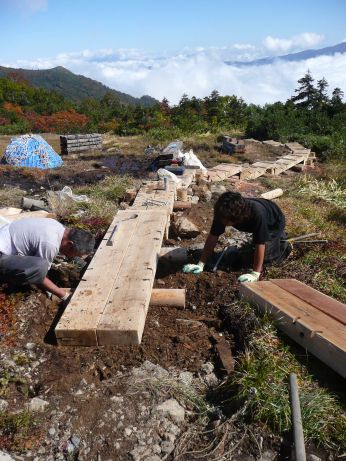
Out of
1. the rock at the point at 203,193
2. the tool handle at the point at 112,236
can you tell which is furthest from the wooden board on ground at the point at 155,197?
the tool handle at the point at 112,236

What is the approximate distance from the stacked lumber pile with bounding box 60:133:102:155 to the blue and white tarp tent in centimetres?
186

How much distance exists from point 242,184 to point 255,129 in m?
8.44

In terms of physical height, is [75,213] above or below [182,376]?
above

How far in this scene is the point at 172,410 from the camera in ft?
8.33

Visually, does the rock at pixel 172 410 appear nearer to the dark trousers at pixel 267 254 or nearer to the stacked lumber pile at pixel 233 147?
the dark trousers at pixel 267 254

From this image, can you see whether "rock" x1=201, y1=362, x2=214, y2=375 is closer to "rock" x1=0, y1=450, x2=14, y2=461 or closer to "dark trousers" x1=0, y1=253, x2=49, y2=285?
"rock" x1=0, y1=450, x2=14, y2=461

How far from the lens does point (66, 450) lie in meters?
2.25

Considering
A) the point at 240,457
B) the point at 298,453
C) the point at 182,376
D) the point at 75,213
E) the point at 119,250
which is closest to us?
the point at 298,453

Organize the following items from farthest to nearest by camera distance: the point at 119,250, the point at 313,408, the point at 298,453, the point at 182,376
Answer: the point at 119,250, the point at 182,376, the point at 313,408, the point at 298,453

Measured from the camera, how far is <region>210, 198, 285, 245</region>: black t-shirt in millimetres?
3934

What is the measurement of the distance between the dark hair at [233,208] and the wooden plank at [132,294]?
2.57 feet

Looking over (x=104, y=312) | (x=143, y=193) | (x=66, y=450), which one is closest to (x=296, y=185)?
(x=143, y=193)

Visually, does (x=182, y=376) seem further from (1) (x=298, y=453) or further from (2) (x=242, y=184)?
(2) (x=242, y=184)

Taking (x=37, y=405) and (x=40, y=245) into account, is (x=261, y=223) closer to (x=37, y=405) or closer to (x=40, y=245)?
(x=40, y=245)
